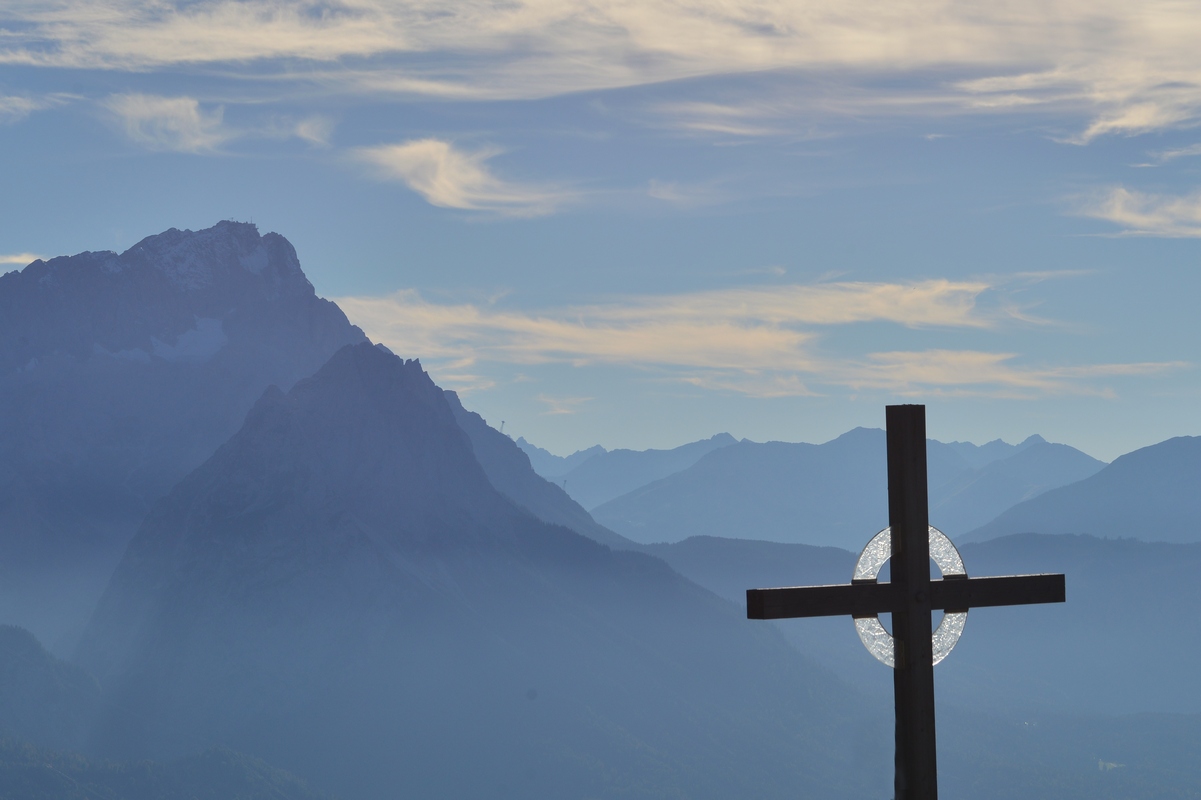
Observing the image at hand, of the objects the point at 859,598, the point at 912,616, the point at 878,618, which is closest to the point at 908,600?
the point at 912,616

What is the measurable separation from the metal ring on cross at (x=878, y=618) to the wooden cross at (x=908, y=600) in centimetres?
10

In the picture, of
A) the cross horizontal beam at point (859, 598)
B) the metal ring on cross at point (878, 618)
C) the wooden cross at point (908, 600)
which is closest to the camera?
the cross horizontal beam at point (859, 598)

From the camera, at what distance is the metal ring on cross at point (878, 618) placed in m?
11.2

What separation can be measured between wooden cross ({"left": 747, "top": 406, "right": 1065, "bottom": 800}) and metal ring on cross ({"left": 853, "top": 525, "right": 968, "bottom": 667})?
0.10 m

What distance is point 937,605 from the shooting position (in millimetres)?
11289

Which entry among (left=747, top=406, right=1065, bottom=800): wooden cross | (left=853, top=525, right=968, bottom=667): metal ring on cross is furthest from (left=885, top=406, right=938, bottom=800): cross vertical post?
(left=853, top=525, right=968, bottom=667): metal ring on cross

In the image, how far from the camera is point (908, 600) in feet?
36.5

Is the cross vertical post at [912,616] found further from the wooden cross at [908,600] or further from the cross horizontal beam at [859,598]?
the cross horizontal beam at [859,598]

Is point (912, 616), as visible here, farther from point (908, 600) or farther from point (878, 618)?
point (878, 618)

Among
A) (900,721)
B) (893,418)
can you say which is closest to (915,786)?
(900,721)

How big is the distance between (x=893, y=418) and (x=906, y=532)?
1.02 m

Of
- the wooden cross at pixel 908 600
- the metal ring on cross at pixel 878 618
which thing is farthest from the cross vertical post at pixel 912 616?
the metal ring on cross at pixel 878 618

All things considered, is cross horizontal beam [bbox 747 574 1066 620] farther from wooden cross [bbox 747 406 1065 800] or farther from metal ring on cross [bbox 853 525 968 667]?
metal ring on cross [bbox 853 525 968 667]

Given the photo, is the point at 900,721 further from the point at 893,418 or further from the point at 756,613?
the point at 893,418
